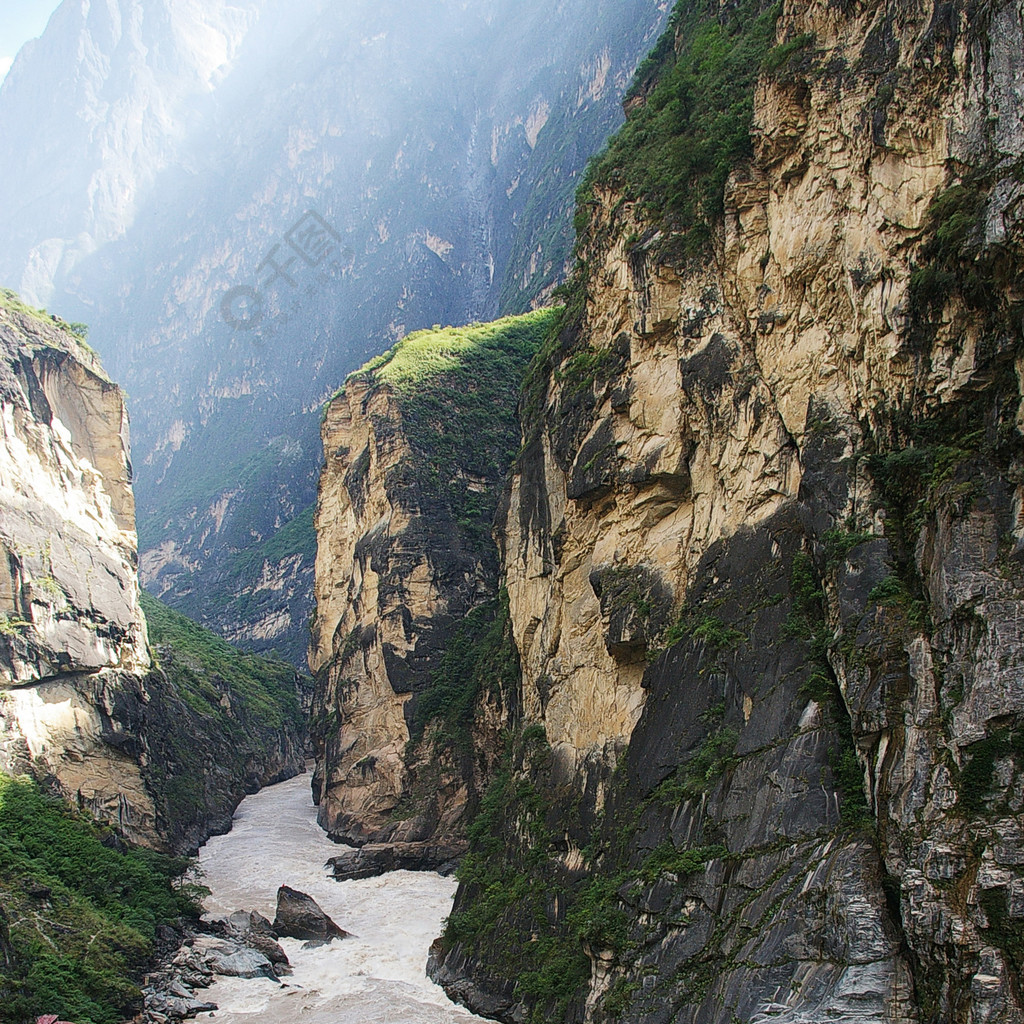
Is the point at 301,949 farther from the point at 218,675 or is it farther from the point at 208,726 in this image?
the point at 218,675

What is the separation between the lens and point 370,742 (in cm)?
5388

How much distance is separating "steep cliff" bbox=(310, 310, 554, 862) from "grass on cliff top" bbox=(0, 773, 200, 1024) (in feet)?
41.0

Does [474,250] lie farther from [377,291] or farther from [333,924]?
[333,924]

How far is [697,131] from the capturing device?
2684 cm

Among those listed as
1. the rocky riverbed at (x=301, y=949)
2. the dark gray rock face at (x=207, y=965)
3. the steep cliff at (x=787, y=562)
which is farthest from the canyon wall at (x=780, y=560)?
the dark gray rock face at (x=207, y=965)

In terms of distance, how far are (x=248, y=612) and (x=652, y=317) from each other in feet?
348

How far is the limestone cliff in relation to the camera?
41.8 metres

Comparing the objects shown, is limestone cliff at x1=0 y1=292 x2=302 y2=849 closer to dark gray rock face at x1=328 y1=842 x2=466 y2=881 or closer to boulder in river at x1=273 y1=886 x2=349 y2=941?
dark gray rock face at x1=328 y1=842 x2=466 y2=881

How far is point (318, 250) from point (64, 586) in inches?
5250

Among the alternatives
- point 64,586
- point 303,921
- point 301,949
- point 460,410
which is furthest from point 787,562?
point 460,410

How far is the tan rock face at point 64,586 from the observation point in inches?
1638

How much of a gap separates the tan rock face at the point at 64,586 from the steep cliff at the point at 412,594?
11695 mm

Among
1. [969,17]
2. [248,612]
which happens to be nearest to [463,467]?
[969,17]

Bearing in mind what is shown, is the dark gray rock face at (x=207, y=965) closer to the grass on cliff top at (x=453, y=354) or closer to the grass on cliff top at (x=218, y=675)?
the grass on cliff top at (x=218, y=675)
